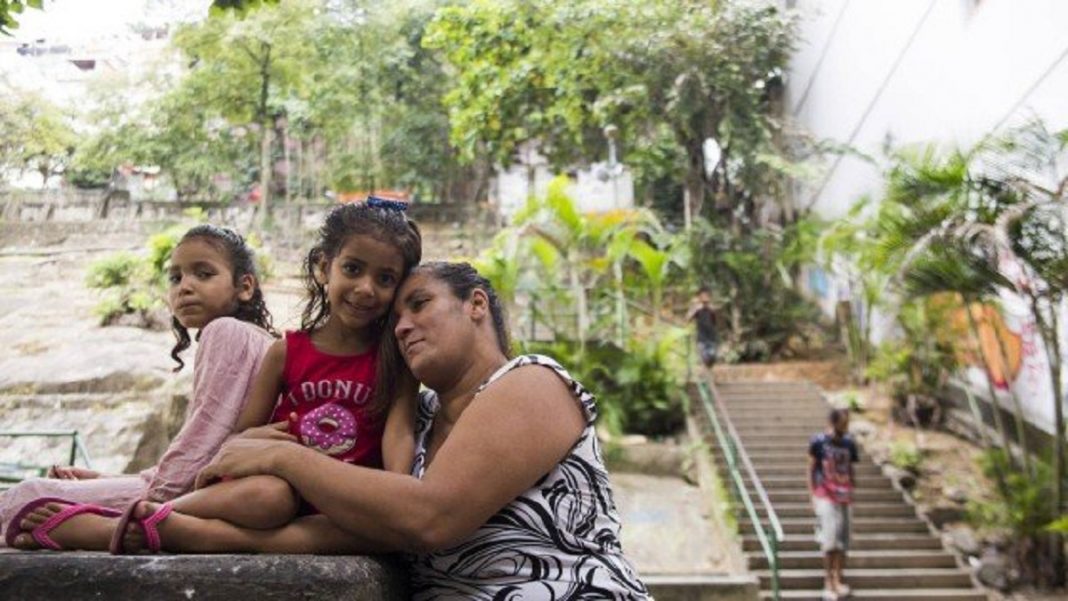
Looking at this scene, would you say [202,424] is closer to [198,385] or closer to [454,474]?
[198,385]

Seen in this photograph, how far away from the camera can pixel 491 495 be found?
124 centimetres

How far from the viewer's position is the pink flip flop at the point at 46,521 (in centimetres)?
132

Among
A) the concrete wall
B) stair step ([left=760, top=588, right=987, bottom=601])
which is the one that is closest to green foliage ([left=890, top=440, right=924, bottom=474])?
stair step ([left=760, top=588, right=987, bottom=601])

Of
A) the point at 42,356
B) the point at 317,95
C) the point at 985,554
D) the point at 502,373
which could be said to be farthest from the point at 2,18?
the point at 317,95

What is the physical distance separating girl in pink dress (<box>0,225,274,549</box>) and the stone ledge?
0.61 feet

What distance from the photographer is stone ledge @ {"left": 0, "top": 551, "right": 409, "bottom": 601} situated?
1.12 meters

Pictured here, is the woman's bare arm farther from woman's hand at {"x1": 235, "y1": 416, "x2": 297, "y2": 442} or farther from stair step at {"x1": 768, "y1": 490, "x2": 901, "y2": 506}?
stair step at {"x1": 768, "y1": 490, "x2": 901, "y2": 506}

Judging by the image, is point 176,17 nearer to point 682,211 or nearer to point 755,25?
point 755,25

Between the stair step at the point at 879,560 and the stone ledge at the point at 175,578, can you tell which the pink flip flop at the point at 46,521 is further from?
the stair step at the point at 879,560

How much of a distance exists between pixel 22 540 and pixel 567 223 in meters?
9.17

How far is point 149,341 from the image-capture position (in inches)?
372

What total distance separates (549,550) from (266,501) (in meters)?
0.46

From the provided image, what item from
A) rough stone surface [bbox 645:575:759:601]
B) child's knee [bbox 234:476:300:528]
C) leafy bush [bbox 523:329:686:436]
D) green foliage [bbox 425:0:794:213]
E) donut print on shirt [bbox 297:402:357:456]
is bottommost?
rough stone surface [bbox 645:575:759:601]

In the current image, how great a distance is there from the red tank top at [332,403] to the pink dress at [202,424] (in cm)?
10
